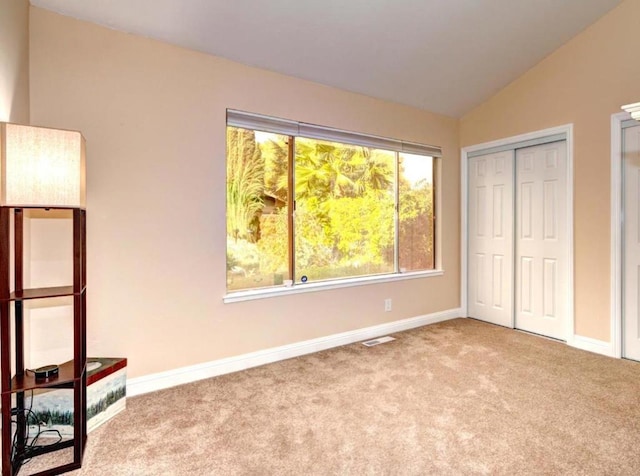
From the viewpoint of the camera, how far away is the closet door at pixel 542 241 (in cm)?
346

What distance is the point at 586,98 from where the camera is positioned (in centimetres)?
321

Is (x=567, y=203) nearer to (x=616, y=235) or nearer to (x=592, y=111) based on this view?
(x=616, y=235)

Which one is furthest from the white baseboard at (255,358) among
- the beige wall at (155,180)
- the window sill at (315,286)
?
the window sill at (315,286)

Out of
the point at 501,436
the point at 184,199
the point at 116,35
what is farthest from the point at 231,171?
the point at 501,436

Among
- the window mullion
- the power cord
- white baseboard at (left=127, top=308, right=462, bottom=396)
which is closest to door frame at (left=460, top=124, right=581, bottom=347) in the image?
white baseboard at (left=127, top=308, right=462, bottom=396)

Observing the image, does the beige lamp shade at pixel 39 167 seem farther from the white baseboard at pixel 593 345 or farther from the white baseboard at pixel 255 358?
the white baseboard at pixel 593 345

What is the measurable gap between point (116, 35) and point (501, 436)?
3347 millimetres

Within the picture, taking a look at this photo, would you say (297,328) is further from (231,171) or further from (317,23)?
(317,23)

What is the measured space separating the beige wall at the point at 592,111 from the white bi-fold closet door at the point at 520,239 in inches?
6.8

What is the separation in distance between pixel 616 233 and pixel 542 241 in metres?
0.66

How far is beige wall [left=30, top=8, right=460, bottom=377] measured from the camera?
2.25 m

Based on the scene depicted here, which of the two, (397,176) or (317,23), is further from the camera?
(397,176)

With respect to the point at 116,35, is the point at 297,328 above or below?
below

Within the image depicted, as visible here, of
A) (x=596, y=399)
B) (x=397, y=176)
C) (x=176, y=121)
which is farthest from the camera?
(x=397, y=176)
